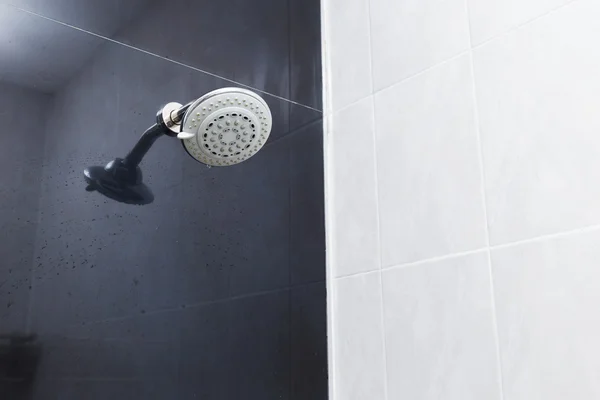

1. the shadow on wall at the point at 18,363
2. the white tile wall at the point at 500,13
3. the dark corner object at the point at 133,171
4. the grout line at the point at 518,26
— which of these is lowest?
the shadow on wall at the point at 18,363

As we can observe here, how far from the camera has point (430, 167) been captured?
127cm

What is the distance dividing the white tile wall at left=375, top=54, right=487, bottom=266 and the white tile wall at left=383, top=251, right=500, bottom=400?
0.13 ft

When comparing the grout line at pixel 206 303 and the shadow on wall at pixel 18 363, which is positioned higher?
the grout line at pixel 206 303

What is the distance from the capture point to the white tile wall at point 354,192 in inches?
54.4

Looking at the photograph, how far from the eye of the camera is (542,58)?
112cm

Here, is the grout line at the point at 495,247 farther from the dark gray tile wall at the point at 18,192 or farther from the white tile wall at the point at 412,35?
the dark gray tile wall at the point at 18,192

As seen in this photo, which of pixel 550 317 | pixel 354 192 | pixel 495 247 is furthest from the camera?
pixel 354 192

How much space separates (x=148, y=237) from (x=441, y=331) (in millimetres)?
520

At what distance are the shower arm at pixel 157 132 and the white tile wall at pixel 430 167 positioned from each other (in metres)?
0.41

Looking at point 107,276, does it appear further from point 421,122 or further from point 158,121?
point 421,122

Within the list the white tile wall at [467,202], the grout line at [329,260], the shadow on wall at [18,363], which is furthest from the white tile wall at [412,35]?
the shadow on wall at [18,363]

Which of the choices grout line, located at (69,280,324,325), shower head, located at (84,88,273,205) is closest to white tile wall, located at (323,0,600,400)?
grout line, located at (69,280,324,325)

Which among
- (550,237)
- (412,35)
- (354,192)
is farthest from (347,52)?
(550,237)

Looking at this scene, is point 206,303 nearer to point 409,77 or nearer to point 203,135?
point 203,135
